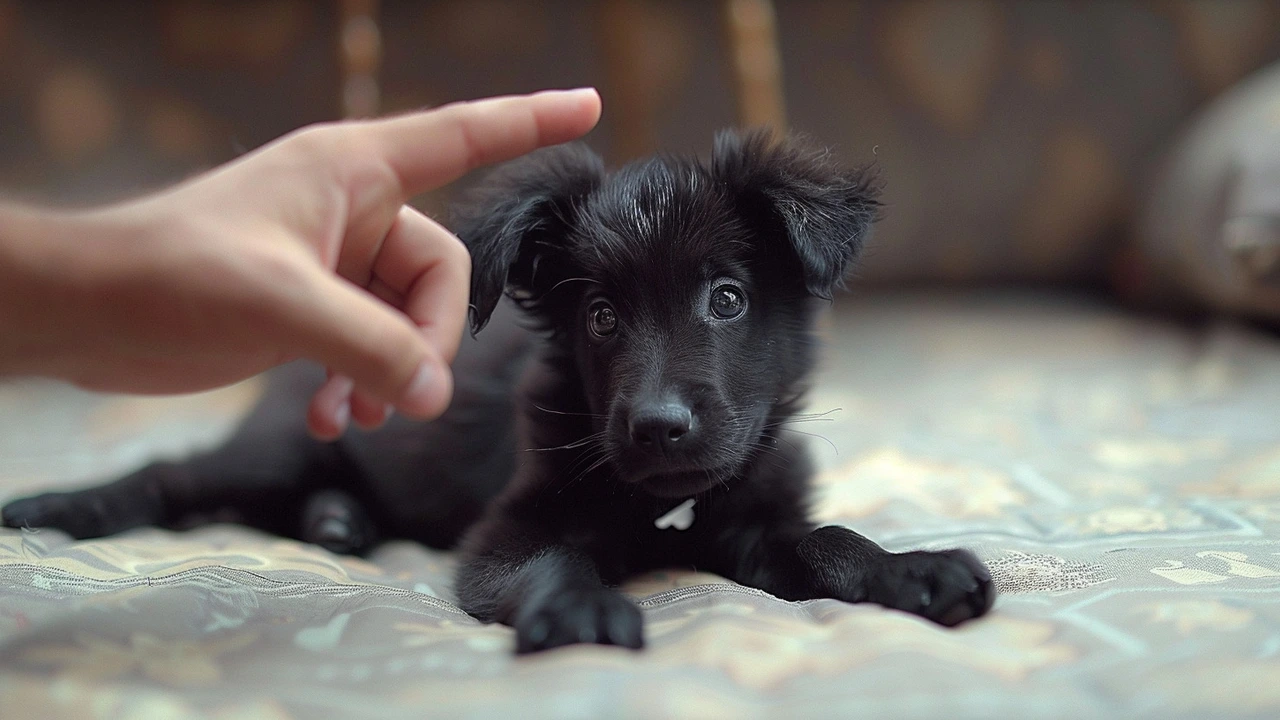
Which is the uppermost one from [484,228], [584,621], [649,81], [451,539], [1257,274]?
[649,81]

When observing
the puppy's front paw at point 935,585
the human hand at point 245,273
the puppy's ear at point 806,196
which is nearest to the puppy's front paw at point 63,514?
the human hand at point 245,273

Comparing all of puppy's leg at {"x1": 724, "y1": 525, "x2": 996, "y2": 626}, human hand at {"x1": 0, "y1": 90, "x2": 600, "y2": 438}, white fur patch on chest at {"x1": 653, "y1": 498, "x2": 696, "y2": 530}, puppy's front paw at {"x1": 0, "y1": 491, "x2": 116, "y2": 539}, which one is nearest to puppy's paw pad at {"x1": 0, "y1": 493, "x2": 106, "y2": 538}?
puppy's front paw at {"x1": 0, "y1": 491, "x2": 116, "y2": 539}

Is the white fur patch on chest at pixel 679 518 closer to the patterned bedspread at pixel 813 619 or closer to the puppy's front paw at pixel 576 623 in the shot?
the patterned bedspread at pixel 813 619

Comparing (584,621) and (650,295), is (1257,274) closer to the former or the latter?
(650,295)

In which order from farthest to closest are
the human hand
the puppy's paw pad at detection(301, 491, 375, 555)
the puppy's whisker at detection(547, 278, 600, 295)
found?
1. the puppy's paw pad at detection(301, 491, 375, 555)
2. the puppy's whisker at detection(547, 278, 600, 295)
3. the human hand

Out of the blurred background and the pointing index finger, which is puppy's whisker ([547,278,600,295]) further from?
the blurred background

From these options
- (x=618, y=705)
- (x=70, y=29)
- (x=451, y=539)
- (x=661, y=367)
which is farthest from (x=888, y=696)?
(x=70, y=29)
